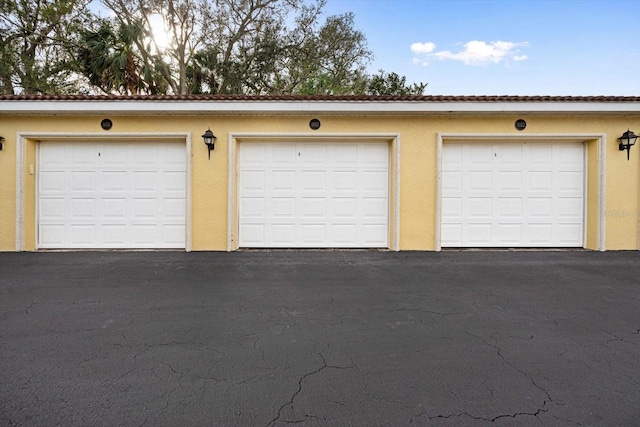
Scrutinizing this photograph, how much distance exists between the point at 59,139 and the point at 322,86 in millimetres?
9544

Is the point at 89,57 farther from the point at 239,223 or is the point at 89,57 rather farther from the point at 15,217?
the point at 239,223

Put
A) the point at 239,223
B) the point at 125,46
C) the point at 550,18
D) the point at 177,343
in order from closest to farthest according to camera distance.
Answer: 1. the point at 177,343
2. the point at 239,223
3. the point at 550,18
4. the point at 125,46

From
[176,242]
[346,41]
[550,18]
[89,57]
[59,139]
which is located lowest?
[176,242]

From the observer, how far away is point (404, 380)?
2109 millimetres

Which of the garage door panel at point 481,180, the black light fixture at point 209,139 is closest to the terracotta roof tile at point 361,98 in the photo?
the black light fixture at point 209,139

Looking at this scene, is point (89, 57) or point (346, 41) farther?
point (346, 41)

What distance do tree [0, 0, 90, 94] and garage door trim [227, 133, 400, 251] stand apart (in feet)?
32.9

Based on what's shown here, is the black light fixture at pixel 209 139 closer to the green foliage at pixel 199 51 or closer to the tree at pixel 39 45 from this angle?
the green foliage at pixel 199 51

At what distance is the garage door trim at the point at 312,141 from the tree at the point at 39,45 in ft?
32.9

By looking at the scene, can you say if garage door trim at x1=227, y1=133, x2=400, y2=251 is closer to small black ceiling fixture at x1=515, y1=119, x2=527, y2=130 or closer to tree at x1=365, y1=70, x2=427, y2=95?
small black ceiling fixture at x1=515, y1=119, x2=527, y2=130

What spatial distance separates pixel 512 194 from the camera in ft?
22.1

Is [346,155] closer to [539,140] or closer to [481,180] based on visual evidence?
[481,180]

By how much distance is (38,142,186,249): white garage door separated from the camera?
261 inches

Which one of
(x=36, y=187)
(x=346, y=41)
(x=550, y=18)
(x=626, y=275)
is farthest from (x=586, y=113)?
(x=36, y=187)
